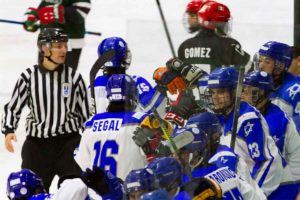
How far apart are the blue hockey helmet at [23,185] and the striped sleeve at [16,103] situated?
1.19 metres

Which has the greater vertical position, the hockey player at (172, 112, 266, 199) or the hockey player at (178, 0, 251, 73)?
the hockey player at (178, 0, 251, 73)

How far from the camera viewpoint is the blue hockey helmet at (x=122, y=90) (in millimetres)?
5301

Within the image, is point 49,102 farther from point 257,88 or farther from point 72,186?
point 72,186

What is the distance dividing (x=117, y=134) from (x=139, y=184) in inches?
49.6

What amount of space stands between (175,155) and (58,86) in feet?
8.15

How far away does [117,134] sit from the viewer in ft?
17.4

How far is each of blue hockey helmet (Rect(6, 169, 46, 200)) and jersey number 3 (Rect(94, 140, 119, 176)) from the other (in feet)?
0.97

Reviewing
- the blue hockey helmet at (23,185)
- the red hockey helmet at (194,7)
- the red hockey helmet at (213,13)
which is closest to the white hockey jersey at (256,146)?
the blue hockey helmet at (23,185)

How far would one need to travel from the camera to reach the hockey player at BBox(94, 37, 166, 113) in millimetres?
6000

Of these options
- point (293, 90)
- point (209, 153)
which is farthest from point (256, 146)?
point (293, 90)

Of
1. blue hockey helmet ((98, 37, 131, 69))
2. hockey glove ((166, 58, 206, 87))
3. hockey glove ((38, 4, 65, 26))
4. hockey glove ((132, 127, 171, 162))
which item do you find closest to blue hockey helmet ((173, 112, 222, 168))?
hockey glove ((132, 127, 171, 162))

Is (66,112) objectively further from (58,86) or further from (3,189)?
(3,189)

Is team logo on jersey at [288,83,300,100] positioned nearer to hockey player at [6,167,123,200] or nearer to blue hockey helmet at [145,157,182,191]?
hockey player at [6,167,123,200]

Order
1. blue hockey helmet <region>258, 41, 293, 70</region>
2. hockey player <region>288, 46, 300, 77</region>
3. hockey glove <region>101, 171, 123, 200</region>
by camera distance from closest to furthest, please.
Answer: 1. hockey glove <region>101, 171, 123, 200</region>
2. blue hockey helmet <region>258, 41, 293, 70</region>
3. hockey player <region>288, 46, 300, 77</region>
